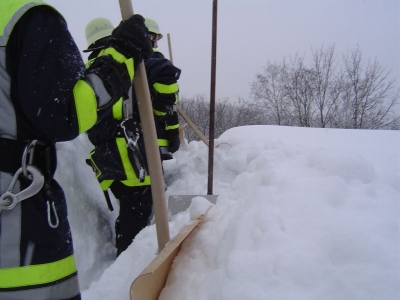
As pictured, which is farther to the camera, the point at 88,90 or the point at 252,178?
the point at 252,178

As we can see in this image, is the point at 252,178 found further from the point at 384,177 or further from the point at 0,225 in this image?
the point at 0,225

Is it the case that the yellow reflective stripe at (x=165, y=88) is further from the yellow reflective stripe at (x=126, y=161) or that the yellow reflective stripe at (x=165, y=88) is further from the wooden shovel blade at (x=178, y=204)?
the wooden shovel blade at (x=178, y=204)

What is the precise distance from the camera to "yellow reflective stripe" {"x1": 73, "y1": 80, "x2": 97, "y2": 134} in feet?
3.18

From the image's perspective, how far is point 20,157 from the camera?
Answer: 930 millimetres

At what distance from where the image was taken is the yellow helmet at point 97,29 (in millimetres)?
2281

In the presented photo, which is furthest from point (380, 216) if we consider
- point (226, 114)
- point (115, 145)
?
point (226, 114)

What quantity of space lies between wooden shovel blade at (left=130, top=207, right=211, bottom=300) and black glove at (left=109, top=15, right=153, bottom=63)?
→ 0.83 m

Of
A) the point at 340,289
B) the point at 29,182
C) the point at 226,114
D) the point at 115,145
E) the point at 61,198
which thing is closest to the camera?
the point at 340,289

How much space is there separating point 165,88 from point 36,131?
62.1 inches

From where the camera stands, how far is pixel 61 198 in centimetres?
107

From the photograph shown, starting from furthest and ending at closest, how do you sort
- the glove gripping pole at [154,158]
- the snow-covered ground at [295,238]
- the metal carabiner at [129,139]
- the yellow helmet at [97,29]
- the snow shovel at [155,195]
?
the yellow helmet at [97,29]
the metal carabiner at [129,139]
the glove gripping pole at [154,158]
the snow shovel at [155,195]
the snow-covered ground at [295,238]

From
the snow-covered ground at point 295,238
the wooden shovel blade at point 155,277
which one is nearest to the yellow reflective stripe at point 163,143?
the snow-covered ground at point 295,238

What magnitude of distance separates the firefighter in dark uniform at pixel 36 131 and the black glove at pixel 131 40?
0.24m

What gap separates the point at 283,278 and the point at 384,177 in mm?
758
